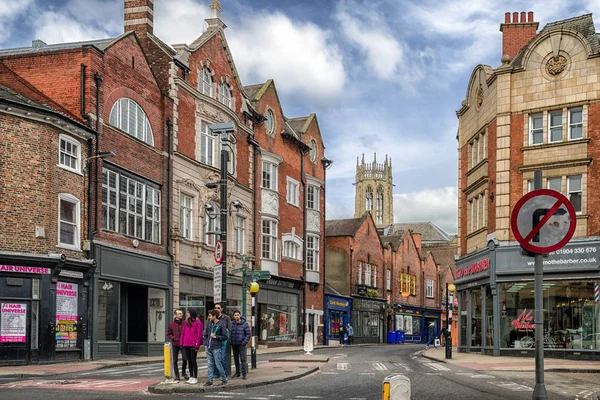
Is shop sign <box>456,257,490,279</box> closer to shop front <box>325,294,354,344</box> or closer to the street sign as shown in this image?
shop front <box>325,294,354,344</box>

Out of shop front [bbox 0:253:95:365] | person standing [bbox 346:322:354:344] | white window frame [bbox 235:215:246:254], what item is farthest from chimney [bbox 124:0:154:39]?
person standing [bbox 346:322:354:344]

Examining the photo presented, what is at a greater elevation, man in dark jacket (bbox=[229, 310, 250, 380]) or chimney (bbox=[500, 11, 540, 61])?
chimney (bbox=[500, 11, 540, 61])

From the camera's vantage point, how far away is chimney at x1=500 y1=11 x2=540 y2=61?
35.6 m

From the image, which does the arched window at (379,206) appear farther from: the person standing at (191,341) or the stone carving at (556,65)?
the person standing at (191,341)

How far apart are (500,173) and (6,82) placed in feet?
63.4

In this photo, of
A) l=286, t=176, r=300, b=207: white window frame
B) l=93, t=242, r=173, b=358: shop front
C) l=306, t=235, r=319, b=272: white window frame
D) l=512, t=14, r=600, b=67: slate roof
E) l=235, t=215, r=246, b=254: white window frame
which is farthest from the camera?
l=306, t=235, r=319, b=272: white window frame

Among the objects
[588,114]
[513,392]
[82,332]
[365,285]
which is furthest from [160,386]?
[365,285]

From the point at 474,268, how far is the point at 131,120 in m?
16.0

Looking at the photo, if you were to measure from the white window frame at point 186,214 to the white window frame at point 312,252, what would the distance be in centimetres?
1554

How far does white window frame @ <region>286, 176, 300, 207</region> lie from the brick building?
16.3 m

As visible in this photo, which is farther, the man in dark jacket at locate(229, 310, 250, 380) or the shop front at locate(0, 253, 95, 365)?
the shop front at locate(0, 253, 95, 365)

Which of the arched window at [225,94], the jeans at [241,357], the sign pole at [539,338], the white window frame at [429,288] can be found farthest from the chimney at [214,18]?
the white window frame at [429,288]

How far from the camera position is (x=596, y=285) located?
30.0 meters

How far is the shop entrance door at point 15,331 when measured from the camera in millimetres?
24891
